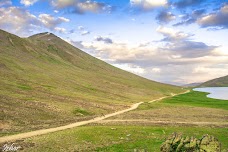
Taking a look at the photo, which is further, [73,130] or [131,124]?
[131,124]

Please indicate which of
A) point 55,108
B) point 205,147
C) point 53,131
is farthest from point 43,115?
point 205,147

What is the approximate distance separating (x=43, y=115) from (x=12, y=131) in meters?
18.3

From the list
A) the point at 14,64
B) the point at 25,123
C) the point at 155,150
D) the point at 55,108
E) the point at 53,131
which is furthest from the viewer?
the point at 14,64

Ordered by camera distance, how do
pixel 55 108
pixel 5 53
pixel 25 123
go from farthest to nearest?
pixel 5 53 → pixel 55 108 → pixel 25 123

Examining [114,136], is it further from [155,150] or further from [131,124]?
[131,124]

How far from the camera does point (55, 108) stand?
248ft

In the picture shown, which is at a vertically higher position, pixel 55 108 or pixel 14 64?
pixel 14 64

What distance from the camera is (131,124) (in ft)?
203

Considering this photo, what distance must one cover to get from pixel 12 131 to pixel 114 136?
58.3 feet

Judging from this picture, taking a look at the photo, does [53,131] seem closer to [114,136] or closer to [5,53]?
[114,136]

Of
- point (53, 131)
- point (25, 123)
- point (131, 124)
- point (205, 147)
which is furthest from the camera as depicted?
point (131, 124)

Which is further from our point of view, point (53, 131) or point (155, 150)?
point (53, 131)

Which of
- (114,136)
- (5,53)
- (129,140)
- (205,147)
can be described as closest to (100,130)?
(114,136)

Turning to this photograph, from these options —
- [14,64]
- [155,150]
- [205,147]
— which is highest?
[14,64]
